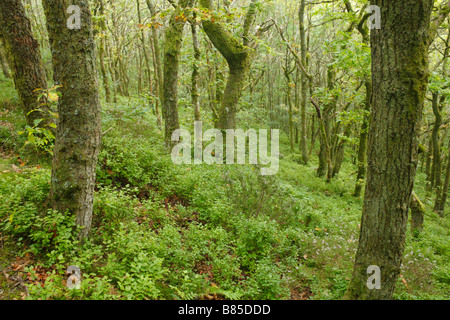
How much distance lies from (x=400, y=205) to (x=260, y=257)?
279cm

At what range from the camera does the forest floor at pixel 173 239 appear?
3486 mm

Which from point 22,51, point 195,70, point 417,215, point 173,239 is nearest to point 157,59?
point 195,70

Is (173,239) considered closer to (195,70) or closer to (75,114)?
(75,114)

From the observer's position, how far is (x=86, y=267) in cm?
344

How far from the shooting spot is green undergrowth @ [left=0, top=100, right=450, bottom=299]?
3.55 meters

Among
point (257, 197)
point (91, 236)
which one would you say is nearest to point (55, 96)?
point (91, 236)

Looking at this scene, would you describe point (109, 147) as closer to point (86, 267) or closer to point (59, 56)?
point (59, 56)

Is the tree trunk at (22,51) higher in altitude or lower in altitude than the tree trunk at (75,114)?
higher

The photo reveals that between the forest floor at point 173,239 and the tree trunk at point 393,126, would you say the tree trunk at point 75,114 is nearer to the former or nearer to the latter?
the forest floor at point 173,239

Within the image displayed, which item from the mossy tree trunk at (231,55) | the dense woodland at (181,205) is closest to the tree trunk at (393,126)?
the dense woodland at (181,205)

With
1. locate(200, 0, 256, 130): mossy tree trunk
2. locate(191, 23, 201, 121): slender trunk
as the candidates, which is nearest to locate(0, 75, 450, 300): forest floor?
locate(200, 0, 256, 130): mossy tree trunk

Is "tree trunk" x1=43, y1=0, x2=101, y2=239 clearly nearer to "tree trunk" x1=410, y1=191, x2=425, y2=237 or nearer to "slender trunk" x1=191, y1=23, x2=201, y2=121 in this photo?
"slender trunk" x1=191, y1=23, x2=201, y2=121

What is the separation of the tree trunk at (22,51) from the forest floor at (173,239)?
1.39 m

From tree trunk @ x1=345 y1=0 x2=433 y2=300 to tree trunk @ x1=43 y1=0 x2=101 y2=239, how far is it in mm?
3602
